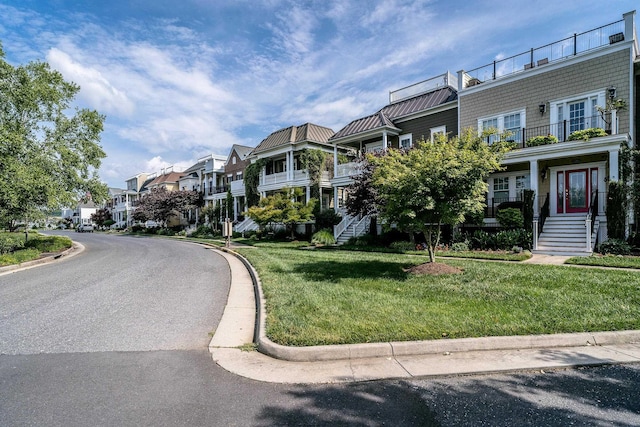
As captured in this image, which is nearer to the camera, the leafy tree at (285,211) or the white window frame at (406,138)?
the white window frame at (406,138)

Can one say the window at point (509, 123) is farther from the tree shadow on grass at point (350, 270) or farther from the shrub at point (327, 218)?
the tree shadow on grass at point (350, 270)

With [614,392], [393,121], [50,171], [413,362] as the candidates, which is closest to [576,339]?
[614,392]

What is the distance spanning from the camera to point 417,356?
4.39 meters

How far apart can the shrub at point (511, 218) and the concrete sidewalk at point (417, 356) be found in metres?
10.7

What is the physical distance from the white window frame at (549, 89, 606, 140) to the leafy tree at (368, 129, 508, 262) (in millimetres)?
9946

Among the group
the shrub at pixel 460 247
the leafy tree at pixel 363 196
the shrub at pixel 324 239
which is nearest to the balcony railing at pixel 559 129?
the shrub at pixel 460 247

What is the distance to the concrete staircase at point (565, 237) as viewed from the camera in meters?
12.9

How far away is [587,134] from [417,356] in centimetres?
1459

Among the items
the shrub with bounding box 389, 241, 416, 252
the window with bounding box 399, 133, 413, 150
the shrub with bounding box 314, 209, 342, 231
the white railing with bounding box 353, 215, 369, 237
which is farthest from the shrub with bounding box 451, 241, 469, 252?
the shrub with bounding box 314, 209, 342, 231

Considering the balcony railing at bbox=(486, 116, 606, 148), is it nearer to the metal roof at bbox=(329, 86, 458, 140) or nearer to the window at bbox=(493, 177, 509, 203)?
the window at bbox=(493, 177, 509, 203)

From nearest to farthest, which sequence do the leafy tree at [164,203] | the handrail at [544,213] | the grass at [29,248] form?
the grass at [29,248] → the handrail at [544,213] → the leafy tree at [164,203]

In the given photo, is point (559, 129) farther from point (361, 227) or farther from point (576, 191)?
point (361, 227)

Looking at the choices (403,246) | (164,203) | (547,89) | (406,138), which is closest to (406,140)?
(406,138)

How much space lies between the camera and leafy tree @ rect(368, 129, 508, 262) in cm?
809
